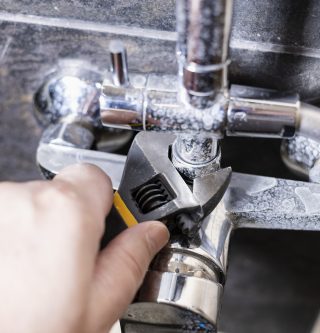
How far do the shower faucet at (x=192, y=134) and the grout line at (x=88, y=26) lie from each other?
0.05 m

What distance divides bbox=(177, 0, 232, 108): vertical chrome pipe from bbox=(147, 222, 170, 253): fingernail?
90mm

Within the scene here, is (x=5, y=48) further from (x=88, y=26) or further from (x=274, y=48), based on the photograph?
(x=274, y=48)

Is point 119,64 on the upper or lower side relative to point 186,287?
upper

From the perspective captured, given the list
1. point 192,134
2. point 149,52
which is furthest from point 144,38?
point 192,134

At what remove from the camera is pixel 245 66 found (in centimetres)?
48

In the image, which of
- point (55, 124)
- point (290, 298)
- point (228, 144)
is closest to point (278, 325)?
Result: point (290, 298)

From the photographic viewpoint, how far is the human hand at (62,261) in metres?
0.34

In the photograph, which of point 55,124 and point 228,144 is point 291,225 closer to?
point 228,144

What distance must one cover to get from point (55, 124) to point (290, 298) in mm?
383

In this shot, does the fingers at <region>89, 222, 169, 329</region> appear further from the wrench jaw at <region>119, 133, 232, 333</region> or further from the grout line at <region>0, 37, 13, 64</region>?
the grout line at <region>0, 37, 13, 64</region>

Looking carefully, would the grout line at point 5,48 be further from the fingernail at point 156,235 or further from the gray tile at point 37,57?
the fingernail at point 156,235

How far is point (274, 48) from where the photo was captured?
461mm

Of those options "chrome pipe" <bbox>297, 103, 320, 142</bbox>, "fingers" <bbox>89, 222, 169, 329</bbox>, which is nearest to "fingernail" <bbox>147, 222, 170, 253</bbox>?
"fingers" <bbox>89, 222, 169, 329</bbox>

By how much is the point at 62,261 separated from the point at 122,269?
0.16 ft
